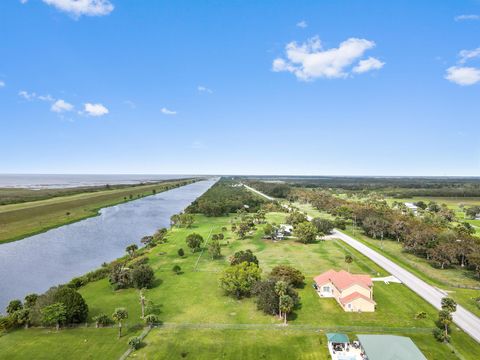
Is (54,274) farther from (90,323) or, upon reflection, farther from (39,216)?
(39,216)

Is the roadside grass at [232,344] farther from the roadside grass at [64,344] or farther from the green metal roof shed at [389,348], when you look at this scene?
the green metal roof shed at [389,348]

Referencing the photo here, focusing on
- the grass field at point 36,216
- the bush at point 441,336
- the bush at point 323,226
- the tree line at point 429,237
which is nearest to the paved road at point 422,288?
the bush at point 441,336

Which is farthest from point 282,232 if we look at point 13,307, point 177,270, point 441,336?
point 13,307

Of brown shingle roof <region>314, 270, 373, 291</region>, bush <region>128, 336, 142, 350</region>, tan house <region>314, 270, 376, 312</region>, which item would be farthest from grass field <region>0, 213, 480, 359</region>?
brown shingle roof <region>314, 270, 373, 291</region>

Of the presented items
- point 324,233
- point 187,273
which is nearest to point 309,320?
point 187,273

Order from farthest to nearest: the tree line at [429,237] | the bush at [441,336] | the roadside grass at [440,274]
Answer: the tree line at [429,237] → the roadside grass at [440,274] → the bush at [441,336]

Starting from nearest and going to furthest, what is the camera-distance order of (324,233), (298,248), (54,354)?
(54,354) → (298,248) → (324,233)

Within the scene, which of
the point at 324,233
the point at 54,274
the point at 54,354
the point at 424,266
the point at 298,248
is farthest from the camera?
the point at 324,233
